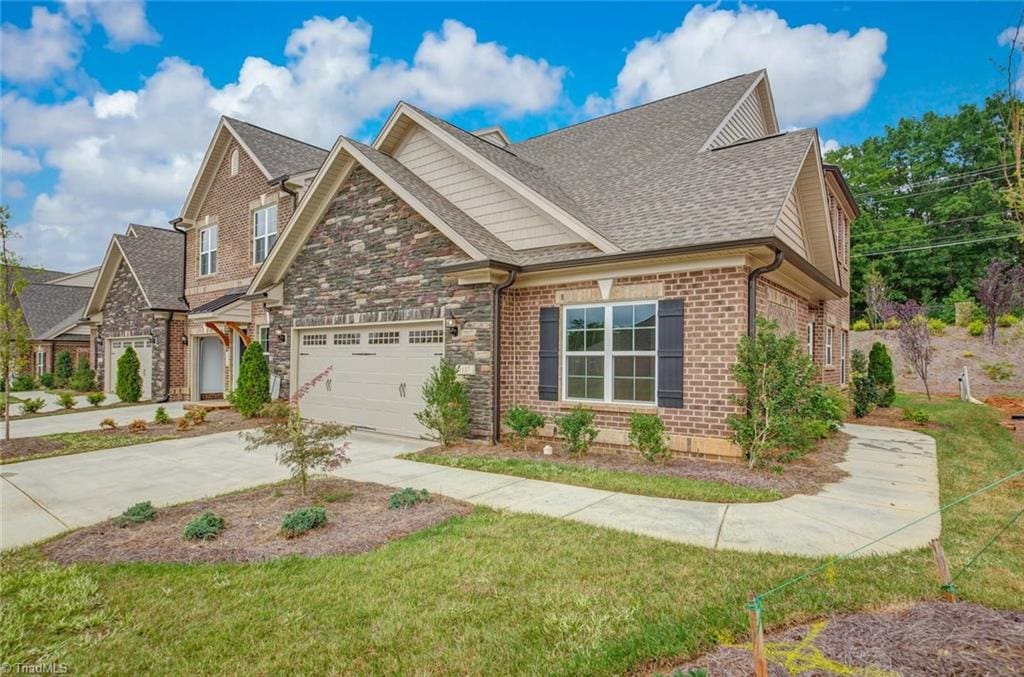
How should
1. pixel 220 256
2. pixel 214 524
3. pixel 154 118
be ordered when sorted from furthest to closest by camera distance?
1. pixel 220 256
2. pixel 154 118
3. pixel 214 524

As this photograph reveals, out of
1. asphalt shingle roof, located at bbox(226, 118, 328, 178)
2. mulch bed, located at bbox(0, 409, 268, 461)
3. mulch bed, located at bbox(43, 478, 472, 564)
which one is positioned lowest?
mulch bed, located at bbox(0, 409, 268, 461)

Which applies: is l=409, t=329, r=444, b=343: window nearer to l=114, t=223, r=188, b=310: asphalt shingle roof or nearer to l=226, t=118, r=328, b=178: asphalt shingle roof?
l=226, t=118, r=328, b=178: asphalt shingle roof

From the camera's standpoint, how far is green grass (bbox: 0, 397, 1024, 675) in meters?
2.97

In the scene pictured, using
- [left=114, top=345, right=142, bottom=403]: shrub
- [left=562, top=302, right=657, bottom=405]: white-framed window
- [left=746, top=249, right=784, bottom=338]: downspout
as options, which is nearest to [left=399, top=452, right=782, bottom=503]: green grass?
[left=562, top=302, right=657, bottom=405]: white-framed window

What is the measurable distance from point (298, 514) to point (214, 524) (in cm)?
80

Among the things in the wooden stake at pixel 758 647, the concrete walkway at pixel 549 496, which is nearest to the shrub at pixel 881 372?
the concrete walkway at pixel 549 496

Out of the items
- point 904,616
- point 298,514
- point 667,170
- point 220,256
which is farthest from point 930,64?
point 220,256

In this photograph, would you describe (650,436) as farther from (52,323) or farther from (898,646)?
(52,323)

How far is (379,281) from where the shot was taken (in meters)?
11.0

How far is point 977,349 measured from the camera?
21.4 meters

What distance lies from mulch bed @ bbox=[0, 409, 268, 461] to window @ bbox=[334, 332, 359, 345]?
277cm

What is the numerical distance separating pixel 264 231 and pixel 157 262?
7497 millimetres

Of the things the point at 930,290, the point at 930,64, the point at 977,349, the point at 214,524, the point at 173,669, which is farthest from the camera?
the point at 930,290

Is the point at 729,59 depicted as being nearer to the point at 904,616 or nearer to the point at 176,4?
the point at 176,4
